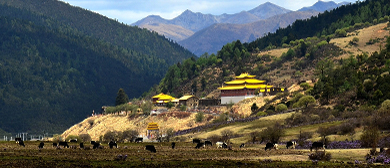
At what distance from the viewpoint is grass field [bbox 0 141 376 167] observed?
6250 cm

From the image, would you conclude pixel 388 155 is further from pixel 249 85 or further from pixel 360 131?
pixel 249 85

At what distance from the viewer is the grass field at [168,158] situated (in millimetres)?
62500

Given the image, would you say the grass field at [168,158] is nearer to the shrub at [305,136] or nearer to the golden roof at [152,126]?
the shrub at [305,136]

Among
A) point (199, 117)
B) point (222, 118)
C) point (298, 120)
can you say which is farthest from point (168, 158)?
point (199, 117)

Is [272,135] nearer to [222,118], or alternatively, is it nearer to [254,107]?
[222,118]

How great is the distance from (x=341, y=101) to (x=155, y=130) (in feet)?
159

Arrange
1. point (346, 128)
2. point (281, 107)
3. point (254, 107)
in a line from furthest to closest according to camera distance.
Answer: point (254, 107) < point (281, 107) < point (346, 128)

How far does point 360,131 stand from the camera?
9831cm

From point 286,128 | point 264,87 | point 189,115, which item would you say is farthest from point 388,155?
point 264,87

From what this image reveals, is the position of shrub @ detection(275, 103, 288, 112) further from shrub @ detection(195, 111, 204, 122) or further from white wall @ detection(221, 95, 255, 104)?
white wall @ detection(221, 95, 255, 104)

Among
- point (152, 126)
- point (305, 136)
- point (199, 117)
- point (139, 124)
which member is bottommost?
point (305, 136)

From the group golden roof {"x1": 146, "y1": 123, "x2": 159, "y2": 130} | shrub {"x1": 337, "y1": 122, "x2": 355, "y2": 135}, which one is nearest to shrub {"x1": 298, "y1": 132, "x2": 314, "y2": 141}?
shrub {"x1": 337, "y1": 122, "x2": 355, "y2": 135}

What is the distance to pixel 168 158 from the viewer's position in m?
68.7

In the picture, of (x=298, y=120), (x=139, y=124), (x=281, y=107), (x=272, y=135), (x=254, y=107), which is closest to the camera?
(x=272, y=135)
